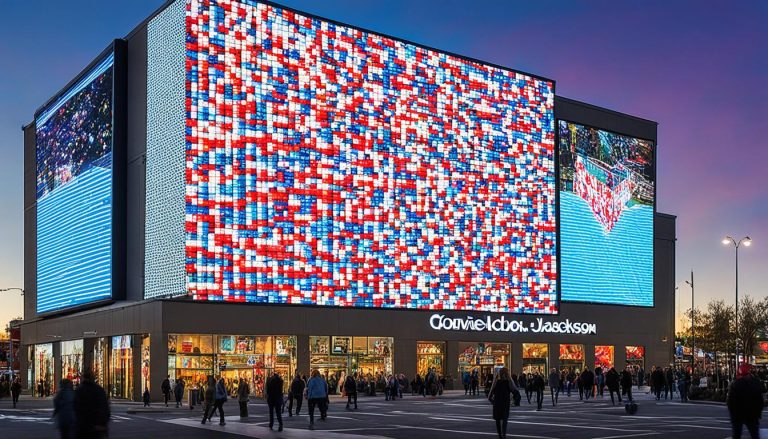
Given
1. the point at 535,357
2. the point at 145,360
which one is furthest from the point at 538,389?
the point at 535,357

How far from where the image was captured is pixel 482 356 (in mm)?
83250

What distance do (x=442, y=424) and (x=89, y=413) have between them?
67.6 feet

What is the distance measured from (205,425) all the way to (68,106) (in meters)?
58.7

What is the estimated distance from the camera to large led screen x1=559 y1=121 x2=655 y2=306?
89.9 m

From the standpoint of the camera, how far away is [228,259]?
66.8 m

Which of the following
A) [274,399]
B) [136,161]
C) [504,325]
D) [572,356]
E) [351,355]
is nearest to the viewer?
[274,399]

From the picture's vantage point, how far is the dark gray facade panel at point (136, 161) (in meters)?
72.9

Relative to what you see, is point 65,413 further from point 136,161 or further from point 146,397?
point 136,161

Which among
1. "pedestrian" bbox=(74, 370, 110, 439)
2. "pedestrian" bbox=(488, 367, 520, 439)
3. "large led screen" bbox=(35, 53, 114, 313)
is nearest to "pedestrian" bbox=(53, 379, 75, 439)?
"pedestrian" bbox=(74, 370, 110, 439)

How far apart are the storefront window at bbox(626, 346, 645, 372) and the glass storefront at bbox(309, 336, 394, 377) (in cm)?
3031

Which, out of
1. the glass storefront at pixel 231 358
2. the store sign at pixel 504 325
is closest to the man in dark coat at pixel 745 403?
the glass storefront at pixel 231 358

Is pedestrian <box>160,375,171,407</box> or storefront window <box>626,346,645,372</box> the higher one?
pedestrian <box>160,375,171,407</box>

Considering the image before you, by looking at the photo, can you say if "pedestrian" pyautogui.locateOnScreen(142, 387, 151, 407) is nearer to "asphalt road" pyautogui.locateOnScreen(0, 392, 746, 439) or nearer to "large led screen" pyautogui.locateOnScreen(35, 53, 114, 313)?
"asphalt road" pyautogui.locateOnScreen(0, 392, 746, 439)

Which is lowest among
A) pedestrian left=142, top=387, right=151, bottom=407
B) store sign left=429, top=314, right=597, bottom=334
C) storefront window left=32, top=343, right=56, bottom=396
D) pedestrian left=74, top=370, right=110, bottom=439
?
storefront window left=32, top=343, right=56, bottom=396
